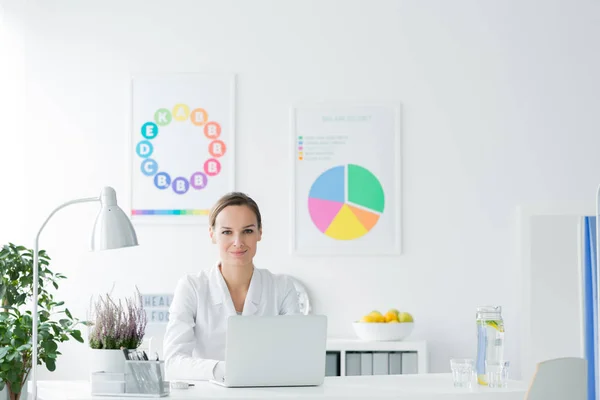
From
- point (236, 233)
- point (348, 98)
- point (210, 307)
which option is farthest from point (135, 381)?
point (348, 98)

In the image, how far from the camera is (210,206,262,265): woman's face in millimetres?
3471

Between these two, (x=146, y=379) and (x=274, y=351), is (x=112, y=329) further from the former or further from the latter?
(x=274, y=351)

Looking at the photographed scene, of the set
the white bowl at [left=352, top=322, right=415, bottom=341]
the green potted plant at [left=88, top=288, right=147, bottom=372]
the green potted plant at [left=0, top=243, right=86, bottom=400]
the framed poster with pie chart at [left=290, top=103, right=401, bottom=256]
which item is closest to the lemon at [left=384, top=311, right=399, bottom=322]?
the white bowl at [left=352, top=322, right=415, bottom=341]

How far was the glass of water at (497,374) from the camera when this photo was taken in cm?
286

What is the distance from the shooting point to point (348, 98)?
4992 millimetres

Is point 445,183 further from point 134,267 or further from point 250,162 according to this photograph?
point 134,267

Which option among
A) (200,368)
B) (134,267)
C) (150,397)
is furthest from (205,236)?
(150,397)

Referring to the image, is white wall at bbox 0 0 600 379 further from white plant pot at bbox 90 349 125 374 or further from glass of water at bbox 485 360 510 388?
white plant pot at bbox 90 349 125 374

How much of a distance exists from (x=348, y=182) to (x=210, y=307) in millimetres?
1698

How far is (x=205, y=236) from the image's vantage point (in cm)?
500

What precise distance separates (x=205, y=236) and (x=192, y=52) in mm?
1047

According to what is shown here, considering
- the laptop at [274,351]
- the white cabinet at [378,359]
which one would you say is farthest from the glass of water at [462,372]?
the white cabinet at [378,359]

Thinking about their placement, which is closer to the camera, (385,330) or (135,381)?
(135,381)

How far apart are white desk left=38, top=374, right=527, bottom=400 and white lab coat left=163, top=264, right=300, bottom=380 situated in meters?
0.46
